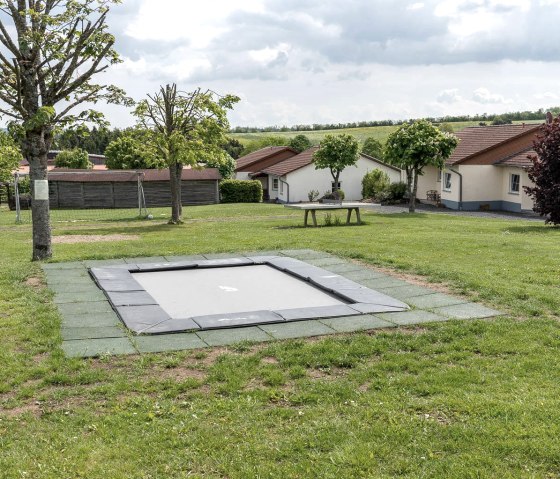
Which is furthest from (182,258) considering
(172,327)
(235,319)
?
(172,327)

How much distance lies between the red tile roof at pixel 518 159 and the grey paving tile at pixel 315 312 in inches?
1117

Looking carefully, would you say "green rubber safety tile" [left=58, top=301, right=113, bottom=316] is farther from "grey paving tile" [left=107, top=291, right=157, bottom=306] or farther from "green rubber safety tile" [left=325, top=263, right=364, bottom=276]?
"green rubber safety tile" [left=325, top=263, right=364, bottom=276]

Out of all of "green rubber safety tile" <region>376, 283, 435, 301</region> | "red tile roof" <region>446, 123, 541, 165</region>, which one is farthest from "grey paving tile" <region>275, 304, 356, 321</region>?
"red tile roof" <region>446, 123, 541, 165</region>

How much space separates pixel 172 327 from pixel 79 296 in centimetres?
252

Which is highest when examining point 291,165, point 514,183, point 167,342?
point 291,165

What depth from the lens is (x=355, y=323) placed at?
8.34 m

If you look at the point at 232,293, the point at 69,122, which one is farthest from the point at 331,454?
the point at 69,122

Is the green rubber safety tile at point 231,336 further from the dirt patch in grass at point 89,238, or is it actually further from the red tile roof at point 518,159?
the red tile roof at point 518,159

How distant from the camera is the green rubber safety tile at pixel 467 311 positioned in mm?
8578

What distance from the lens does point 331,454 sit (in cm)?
477

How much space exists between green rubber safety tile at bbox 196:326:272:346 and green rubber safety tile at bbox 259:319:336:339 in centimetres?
12

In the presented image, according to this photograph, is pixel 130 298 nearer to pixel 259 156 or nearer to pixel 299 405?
pixel 299 405

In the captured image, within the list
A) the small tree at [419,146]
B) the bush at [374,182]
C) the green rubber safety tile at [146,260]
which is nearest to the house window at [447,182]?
the bush at [374,182]

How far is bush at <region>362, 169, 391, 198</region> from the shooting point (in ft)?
153
